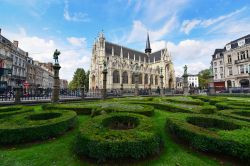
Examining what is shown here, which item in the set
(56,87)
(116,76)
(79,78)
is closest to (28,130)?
(56,87)

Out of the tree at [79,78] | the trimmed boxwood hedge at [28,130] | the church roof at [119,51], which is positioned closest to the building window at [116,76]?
the church roof at [119,51]

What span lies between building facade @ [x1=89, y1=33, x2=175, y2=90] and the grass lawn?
131ft

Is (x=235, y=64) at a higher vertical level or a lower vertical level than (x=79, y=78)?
higher

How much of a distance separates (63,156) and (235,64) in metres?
51.8

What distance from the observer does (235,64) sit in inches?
1671

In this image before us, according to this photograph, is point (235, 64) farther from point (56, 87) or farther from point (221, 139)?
point (221, 139)

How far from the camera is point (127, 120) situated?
22.2 ft

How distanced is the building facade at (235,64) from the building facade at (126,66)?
844 inches

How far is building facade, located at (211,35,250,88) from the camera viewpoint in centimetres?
3981

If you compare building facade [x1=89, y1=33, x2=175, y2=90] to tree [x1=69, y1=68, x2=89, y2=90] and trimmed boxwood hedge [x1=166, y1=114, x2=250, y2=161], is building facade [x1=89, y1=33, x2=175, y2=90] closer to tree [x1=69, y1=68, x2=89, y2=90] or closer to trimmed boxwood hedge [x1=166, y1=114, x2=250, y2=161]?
tree [x1=69, y1=68, x2=89, y2=90]

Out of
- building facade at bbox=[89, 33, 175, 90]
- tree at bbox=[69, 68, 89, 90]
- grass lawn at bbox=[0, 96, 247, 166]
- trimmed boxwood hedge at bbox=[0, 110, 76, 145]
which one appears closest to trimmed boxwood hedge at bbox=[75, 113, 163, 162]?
grass lawn at bbox=[0, 96, 247, 166]

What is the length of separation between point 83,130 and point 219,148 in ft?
13.5

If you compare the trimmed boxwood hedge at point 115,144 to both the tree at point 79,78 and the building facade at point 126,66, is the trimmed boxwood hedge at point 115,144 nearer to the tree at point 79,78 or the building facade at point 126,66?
the building facade at point 126,66

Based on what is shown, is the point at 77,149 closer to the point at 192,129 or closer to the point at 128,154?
the point at 128,154
